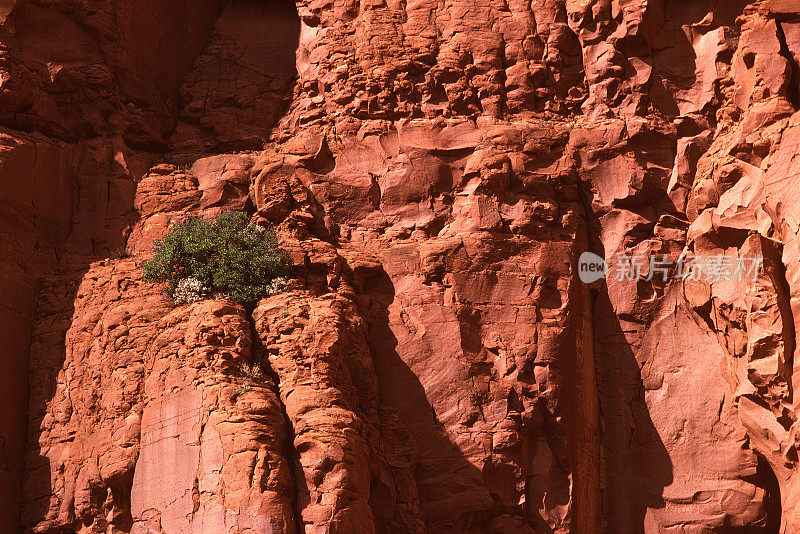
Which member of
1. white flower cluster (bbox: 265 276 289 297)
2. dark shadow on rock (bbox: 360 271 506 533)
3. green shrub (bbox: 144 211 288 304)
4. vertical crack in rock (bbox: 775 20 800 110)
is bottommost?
dark shadow on rock (bbox: 360 271 506 533)

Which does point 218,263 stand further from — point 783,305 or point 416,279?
point 783,305

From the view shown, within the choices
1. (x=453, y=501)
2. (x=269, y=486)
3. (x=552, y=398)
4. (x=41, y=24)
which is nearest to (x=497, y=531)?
(x=453, y=501)

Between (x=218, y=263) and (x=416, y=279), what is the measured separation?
3409 mm

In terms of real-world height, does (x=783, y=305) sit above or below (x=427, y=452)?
above

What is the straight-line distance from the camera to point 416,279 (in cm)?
2356

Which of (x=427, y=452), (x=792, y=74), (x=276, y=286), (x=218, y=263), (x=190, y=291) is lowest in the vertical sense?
(x=427, y=452)

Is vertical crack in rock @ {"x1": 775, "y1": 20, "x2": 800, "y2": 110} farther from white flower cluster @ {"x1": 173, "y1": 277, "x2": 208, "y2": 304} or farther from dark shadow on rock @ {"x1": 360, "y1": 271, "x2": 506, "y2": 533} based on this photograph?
white flower cluster @ {"x1": 173, "y1": 277, "x2": 208, "y2": 304}

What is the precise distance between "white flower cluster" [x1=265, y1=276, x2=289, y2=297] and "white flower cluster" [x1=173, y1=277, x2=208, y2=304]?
1.08m

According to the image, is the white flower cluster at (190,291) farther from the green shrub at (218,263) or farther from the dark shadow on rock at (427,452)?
the dark shadow on rock at (427,452)

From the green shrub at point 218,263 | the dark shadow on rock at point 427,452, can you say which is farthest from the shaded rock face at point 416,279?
the green shrub at point 218,263

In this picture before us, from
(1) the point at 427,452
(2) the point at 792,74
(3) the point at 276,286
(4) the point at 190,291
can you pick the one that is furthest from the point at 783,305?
(4) the point at 190,291

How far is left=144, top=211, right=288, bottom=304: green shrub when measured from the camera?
22.6 m

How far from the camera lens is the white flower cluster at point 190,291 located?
74.0 feet

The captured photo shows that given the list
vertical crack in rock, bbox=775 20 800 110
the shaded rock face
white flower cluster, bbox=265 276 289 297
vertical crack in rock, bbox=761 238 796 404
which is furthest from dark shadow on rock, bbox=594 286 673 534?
white flower cluster, bbox=265 276 289 297
